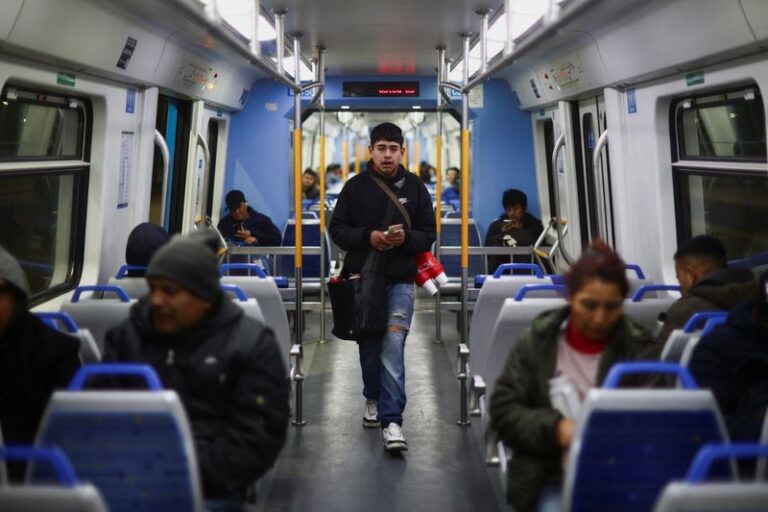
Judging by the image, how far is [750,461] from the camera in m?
3.01

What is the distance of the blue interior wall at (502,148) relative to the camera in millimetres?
11414

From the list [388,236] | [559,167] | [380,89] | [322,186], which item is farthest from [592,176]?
[388,236]

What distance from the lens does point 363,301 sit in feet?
17.6

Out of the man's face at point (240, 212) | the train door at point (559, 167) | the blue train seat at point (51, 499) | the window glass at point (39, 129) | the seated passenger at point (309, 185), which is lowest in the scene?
the blue train seat at point (51, 499)

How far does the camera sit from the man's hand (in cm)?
530

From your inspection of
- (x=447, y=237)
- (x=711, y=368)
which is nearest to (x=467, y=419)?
(x=711, y=368)

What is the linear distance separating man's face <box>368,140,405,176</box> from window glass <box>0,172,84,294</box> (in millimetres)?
1903

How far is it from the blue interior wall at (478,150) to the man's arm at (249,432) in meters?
8.66

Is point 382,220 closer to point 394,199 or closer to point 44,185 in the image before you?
point 394,199

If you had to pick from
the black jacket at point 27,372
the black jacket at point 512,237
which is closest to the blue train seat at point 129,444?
the black jacket at point 27,372

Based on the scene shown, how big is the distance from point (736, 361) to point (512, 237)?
6212 mm

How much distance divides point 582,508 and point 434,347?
6.32 m

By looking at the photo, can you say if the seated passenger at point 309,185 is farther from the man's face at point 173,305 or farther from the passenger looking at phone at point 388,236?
the man's face at point 173,305

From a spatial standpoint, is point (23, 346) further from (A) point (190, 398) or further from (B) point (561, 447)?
(B) point (561, 447)
